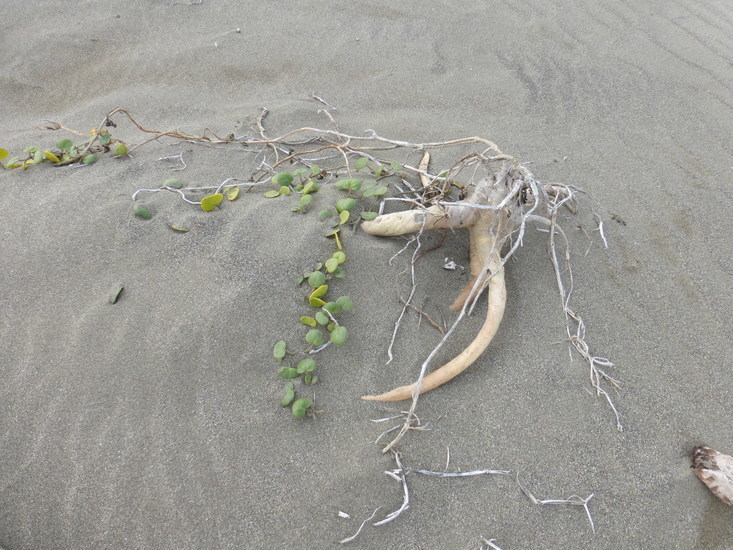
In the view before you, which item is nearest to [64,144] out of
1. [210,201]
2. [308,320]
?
[210,201]

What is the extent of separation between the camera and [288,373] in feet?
4.52

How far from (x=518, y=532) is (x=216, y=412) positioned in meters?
0.85

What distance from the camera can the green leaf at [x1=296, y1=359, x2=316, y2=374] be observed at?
1383mm

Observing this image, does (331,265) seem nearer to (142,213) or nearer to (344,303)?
(344,303)

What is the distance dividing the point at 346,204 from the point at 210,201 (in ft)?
1.63

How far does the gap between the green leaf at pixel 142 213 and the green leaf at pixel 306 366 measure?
82cm

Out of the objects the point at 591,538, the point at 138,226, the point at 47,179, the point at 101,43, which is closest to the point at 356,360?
the point at 591,538

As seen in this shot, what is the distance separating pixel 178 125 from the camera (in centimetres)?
242

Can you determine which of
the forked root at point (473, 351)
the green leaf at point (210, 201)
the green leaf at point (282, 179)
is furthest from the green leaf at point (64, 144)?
the forked root at point (473, 351)

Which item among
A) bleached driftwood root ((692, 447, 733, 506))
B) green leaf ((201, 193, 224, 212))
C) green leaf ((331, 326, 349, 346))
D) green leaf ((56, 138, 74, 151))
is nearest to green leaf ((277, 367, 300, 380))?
green leaf ((331, 326, 349, 346))

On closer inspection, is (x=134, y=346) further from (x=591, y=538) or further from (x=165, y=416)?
(x=591, y=538)

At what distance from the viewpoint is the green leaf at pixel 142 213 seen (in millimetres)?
1715

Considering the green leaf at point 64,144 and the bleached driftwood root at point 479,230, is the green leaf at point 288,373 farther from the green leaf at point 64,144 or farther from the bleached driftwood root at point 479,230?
the green leaf at point 64,144

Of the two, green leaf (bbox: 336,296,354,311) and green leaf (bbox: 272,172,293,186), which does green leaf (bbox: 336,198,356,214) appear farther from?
green leaf (bbox: 336,296,354,311)
